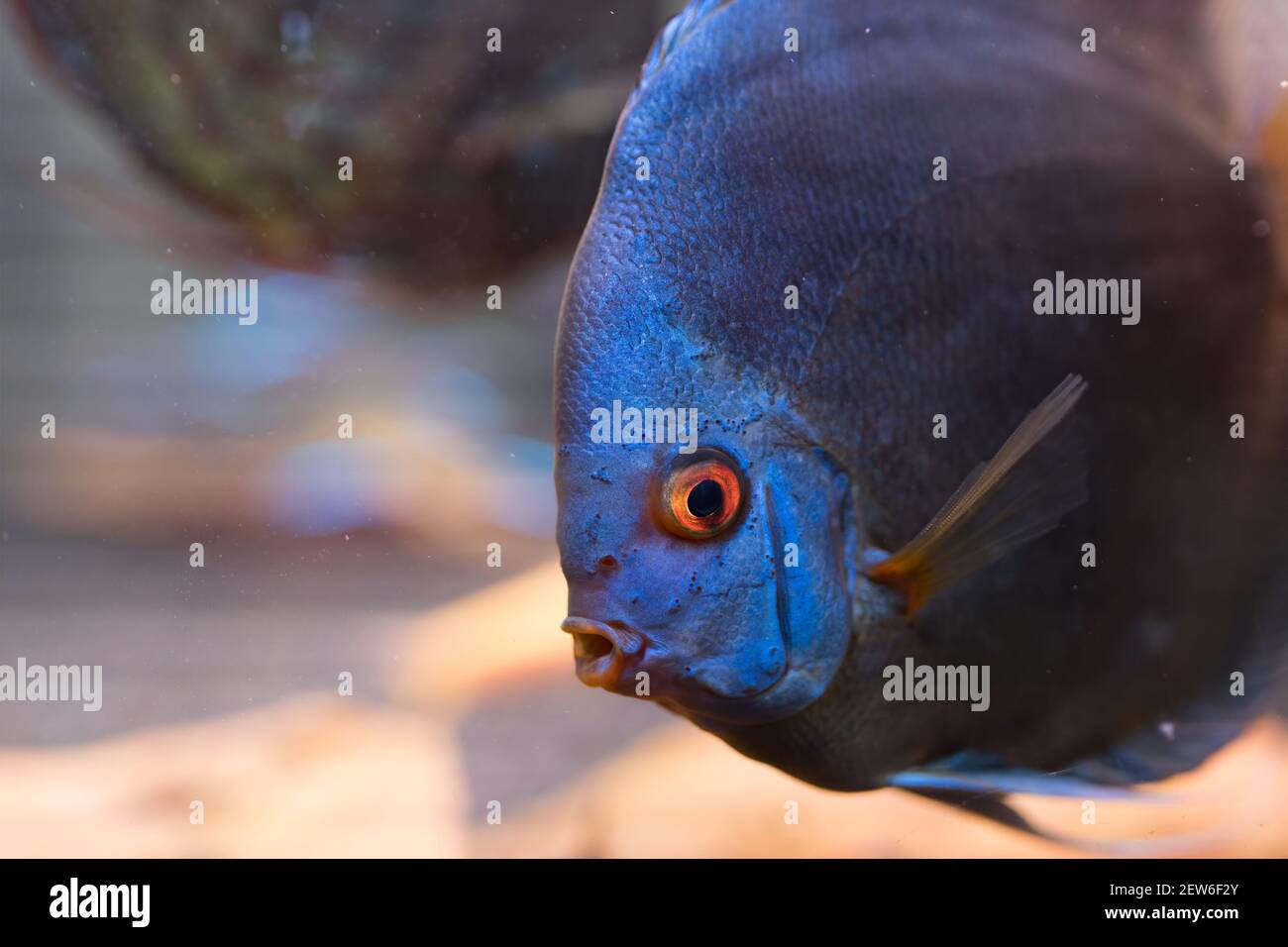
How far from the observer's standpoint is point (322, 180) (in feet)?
5.88

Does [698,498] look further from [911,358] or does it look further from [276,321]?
[276,321]

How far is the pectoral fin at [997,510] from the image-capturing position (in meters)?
0.98

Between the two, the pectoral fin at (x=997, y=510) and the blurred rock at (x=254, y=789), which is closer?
the pectoral fin at (x=997, y=510)

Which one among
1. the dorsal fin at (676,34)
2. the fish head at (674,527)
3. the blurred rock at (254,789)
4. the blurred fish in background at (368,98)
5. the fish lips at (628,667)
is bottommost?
the blurred rock at (254,789)

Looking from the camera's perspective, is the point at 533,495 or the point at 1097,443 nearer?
the point at 1097,443

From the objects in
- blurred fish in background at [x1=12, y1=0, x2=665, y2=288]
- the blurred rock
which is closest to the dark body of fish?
blurred fish in background at [x1=12, y1=0, x2=665, y2=288]

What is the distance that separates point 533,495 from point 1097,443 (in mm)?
1535

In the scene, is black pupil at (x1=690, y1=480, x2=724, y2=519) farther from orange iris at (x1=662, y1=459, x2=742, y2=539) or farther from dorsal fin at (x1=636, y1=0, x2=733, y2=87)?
dorsal fin at (x1=636, y1=0, x2=733, y2=87)

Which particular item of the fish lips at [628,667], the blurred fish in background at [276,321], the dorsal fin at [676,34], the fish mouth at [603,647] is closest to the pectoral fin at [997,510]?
the fish lips at [628,667]

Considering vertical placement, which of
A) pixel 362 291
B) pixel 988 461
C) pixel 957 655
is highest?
pixel 362 291

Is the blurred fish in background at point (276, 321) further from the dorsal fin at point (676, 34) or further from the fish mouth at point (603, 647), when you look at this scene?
the fish mouth at point (603, 647)

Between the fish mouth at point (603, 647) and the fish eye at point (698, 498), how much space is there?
0.13 metres
